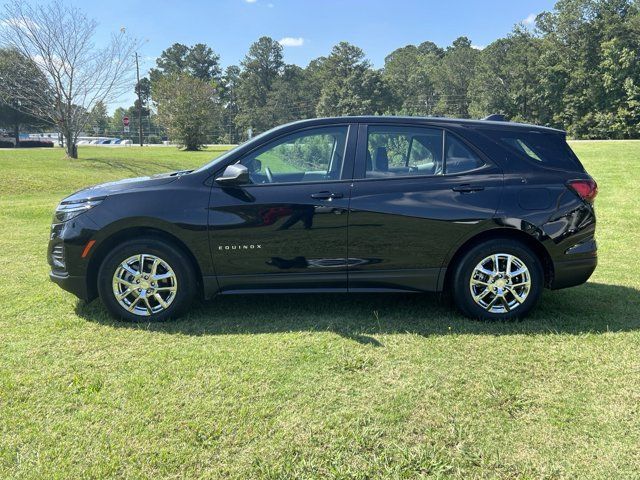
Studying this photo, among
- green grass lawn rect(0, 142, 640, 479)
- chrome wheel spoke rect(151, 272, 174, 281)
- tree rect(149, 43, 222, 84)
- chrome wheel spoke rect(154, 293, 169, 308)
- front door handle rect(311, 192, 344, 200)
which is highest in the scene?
tree rect(149, 43, 222, 84)

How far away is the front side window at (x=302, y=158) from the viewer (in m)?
4.12

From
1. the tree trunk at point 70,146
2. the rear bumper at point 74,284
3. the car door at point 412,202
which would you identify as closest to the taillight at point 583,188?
the car door at point 412,202

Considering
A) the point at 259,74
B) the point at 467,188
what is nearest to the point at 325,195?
the point at 467,188

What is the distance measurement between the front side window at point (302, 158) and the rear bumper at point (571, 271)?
2.01 metres

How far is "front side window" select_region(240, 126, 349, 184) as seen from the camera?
412cm

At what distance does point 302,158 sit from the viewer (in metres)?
4.26

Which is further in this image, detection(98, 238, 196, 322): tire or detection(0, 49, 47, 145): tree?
detection(0, 49, 47, 145): tree

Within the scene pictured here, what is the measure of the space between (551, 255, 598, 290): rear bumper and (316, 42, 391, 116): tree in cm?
6798

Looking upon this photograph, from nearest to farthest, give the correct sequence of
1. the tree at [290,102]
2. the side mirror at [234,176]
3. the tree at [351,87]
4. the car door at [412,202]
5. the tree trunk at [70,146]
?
the side mirror at [234,176]
the car door at [412,202]
the tree trunk at [70,146]
the tree at [351,87]
the tree at [290,102]

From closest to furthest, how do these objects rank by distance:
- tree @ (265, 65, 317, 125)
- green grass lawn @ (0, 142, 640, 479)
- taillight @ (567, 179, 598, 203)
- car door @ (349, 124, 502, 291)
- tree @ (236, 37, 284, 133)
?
1. green grass lawn @ (0, 142, 640, 479)
2. car door @ (349, 124, 502, 291)
3. taillight @ (567, 179, 598, 203)
4. tree @ (265, 65, 317, 125)
5. tree @ (236, 37, 284, 133)

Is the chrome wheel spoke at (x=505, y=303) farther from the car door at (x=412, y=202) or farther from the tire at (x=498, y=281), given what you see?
the car door at (x=412, y=202)

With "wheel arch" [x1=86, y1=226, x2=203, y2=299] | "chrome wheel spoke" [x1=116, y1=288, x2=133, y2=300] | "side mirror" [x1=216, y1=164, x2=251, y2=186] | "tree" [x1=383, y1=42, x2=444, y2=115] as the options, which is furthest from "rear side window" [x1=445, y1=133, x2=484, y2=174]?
"tree" [x1=383, y1=42, x2=444, y2=115]

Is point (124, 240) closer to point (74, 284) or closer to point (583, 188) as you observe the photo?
point (74, 284)

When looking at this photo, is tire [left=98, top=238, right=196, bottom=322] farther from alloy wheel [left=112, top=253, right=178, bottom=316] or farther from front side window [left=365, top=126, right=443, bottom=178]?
front side window [left=365, top=126, right=443, bottom=178]
